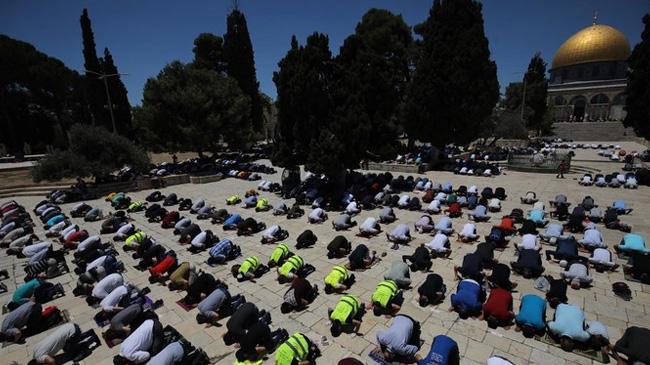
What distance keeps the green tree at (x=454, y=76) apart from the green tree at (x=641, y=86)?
8873 mm

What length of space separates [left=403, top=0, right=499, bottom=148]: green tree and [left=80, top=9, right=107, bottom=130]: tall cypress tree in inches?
1506

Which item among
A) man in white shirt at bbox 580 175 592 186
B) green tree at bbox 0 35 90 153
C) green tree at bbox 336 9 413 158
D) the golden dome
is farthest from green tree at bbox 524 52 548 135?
green tree at bbox 0 35 90 153

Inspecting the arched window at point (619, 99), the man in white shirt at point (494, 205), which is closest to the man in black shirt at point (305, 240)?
the man in white shirt at point (494, 205)

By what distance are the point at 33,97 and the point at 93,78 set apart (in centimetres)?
1312

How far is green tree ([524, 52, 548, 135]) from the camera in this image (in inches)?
1980

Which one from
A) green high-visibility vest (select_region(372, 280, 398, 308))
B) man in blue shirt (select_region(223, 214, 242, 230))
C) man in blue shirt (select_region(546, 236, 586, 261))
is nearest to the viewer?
green high-visibility vest (select_region(372, 280, 398, 308))

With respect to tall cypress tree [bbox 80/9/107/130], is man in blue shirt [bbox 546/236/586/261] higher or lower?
lower

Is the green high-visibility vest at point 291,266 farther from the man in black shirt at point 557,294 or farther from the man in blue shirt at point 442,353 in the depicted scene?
the man in black shirt at point 557,294

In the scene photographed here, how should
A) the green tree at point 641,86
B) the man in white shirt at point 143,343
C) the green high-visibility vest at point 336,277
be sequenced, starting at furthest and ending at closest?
1. the green tree at point 641,86
2. the green high-visibility vest at point 336,277
3. the man in white shirt at point 143,343

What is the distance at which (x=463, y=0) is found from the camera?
79.9 feet

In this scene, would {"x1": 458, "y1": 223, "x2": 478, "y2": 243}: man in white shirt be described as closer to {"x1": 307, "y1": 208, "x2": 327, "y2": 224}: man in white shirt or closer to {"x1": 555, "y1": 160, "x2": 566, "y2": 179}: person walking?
{"x1": 307, "y1": 208, "x2": 327, "y2": 224}: man in white shirt

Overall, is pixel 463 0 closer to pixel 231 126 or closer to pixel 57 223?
pixel 231 126

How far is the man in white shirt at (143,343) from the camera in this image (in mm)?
5691

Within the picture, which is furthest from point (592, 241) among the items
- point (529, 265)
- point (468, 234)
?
point (468, 234)
